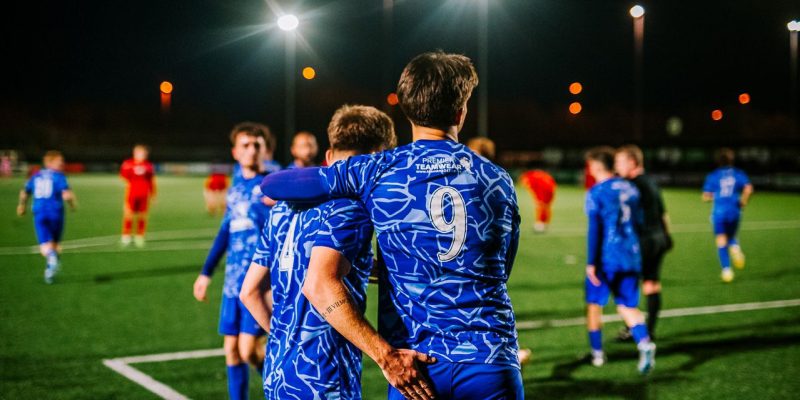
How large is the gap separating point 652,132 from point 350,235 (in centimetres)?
7856

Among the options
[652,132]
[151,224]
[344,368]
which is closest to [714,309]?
[344,368]

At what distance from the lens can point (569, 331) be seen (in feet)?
27.6

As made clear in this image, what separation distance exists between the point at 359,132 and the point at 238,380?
114 inches

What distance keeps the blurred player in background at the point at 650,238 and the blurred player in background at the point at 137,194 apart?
12419mm

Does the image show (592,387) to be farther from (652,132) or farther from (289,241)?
(652,132)

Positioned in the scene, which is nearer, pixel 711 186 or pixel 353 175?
pixel 353 175

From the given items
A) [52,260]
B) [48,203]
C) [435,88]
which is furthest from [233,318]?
[48,203]

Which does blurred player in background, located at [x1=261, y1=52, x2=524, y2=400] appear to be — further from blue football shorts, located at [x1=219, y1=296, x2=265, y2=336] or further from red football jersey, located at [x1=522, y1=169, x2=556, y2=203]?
red football jersey, located at [x1=522, y1=169, x2=556, y2=203]

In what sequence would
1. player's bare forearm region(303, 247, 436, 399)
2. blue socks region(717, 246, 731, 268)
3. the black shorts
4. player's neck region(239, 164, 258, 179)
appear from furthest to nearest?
blue socks region(717, 246, 731, 268), the black shorts, player's neck region(239, 164, 258, 179), player's bare forearm region(303, 247, 436, 399)

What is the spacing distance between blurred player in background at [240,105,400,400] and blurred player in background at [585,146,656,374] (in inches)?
167

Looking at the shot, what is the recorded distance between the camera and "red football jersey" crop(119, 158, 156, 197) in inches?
722

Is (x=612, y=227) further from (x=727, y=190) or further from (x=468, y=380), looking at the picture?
(x=727, y=190)

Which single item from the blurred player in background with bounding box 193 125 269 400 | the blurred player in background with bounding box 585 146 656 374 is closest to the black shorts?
the blurred player in background with bounding box 585 146 656 374

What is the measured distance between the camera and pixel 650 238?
8.27 meters
